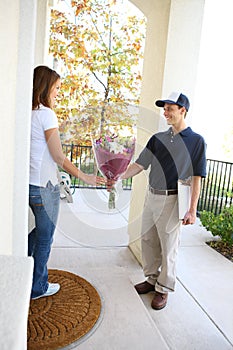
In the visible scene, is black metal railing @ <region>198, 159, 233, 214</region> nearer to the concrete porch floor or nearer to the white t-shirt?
the concrete porch floor

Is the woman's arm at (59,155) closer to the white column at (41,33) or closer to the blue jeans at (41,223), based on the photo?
the blue jeans at (41,223)

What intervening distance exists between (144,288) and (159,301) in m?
0.21

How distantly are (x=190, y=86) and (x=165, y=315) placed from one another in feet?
6.11

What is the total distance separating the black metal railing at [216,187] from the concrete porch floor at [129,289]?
177 centimetres

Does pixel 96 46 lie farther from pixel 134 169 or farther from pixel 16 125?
pixel 16 125

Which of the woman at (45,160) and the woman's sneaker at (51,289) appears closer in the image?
the woman at (45,160)

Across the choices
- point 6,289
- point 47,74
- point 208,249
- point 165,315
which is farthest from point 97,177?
point 208,249

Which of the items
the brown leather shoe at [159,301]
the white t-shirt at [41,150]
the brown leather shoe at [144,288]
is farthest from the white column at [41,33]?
the brown leather shoe at [159,301]

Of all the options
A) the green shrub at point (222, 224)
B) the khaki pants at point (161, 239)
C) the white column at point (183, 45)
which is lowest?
the green shrub at point (222, 224)

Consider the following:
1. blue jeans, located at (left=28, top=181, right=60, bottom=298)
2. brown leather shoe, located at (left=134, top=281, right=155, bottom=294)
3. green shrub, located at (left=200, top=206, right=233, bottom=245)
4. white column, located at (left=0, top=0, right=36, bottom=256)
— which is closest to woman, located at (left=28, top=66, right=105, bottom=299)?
blue jeans, located at (left=28, top=181, right=60, bottom=298)

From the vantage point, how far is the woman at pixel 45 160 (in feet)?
6.08

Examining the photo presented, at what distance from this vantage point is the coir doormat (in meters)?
1.80

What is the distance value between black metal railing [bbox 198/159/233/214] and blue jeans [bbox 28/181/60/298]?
339 centimetres

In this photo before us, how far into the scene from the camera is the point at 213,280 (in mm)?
2812
